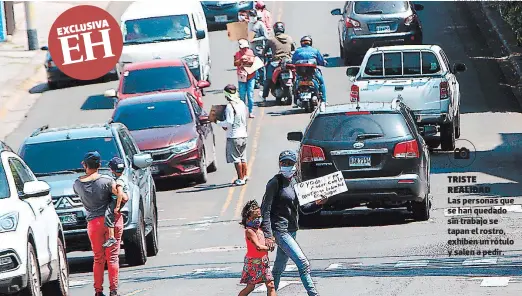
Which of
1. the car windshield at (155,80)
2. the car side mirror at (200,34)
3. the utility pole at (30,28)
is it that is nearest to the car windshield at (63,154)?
the car windshield at (155,80)

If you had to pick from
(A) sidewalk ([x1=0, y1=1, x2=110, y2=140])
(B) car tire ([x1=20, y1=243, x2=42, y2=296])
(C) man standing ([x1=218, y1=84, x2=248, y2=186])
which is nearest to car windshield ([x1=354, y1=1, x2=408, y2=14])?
(A) sidewalk ([x1=0, y1=1, x2=110, y2=140])

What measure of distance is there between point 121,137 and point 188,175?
236 inches

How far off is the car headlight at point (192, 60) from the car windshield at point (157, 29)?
3.05ft

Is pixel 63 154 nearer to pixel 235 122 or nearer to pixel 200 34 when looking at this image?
pixel 235 122

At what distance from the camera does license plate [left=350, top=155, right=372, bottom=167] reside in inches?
794

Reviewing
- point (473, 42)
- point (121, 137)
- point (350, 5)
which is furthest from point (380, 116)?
point (473, 42)

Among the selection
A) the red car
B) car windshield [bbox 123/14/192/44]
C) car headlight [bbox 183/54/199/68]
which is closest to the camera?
the red car

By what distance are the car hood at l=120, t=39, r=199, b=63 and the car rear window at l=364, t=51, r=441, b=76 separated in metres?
8.13

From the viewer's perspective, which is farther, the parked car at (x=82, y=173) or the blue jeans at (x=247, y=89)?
the blue jeans at (x=247, y=89)

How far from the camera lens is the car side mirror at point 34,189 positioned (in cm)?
1434

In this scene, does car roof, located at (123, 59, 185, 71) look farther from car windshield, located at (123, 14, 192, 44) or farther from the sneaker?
the sneaker

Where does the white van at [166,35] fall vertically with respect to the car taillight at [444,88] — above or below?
below

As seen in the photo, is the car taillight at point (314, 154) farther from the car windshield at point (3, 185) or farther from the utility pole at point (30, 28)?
the utility pole at point (30, 28)

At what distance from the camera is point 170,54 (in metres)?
34.8
